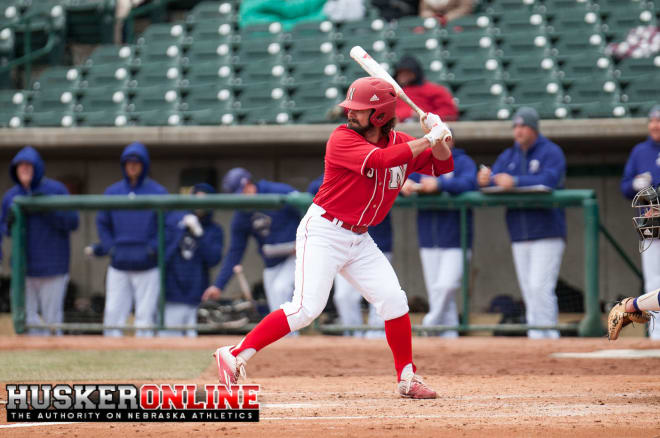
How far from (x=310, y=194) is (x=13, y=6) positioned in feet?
22.6

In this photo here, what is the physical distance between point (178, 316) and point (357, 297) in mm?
1432

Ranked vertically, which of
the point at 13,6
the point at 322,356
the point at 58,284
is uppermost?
the point at 13,6

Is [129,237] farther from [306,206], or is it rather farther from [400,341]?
[400,341]

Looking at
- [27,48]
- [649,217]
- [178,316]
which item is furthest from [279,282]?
[27,48]

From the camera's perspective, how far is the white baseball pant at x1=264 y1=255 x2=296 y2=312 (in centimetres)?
749

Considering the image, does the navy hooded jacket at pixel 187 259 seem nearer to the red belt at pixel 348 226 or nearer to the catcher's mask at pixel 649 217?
the red belt at pixel 348 226

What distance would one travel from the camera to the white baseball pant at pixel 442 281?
7.32 m

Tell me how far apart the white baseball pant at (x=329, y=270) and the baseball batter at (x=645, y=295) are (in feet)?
3.25

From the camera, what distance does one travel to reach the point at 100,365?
20.7 feet

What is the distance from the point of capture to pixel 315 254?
464 centimetres

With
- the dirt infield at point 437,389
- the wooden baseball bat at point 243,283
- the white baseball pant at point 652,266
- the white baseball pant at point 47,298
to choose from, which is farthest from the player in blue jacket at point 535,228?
the white baseball pant at point 47,298

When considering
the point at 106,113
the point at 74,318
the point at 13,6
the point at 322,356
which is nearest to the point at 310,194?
the point at 322,356

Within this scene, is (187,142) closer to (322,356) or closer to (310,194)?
(310,194)

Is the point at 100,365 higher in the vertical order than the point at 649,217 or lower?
lower
